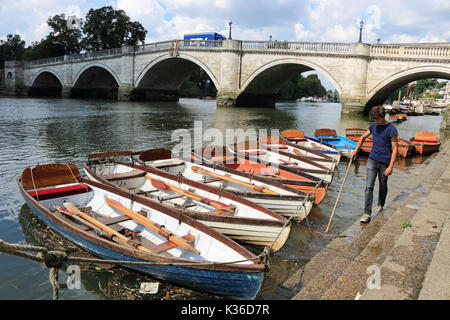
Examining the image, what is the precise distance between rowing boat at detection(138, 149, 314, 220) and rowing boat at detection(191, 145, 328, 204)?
0.28m

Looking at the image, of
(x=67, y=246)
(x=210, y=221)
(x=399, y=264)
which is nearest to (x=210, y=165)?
(x=210, y=221)

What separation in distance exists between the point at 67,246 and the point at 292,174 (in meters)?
4.92

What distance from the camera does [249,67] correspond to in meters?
35.4

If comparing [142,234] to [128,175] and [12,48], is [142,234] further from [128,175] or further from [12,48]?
[12,48]

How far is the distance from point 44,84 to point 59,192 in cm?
6606

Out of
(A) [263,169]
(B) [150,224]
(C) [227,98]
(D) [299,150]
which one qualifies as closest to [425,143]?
(D) [299,150]

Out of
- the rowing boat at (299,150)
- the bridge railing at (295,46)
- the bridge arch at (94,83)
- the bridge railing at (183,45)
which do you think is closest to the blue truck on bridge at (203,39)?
the bridge railing at (183,45)

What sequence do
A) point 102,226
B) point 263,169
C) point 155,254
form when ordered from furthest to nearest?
point 263,169, point 102,226, point 155,254

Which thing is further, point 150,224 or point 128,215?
point 128,215

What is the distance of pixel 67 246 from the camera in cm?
561

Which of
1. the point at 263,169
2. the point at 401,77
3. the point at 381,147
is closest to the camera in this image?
the point at 381,147

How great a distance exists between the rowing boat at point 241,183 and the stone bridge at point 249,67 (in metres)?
24.3

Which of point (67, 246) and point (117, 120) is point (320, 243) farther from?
point (117, 120)

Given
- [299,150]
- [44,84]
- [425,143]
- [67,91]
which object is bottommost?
[299,150]
